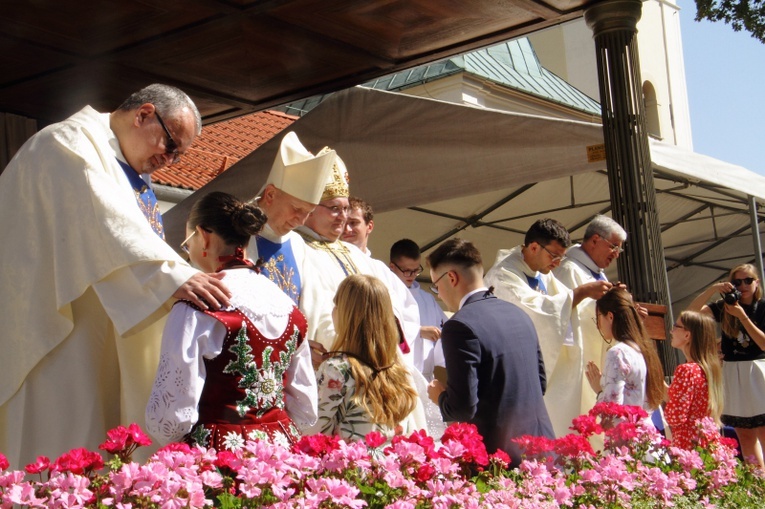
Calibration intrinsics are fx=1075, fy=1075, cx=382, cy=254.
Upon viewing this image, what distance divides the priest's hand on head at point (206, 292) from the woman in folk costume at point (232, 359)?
0.02 m

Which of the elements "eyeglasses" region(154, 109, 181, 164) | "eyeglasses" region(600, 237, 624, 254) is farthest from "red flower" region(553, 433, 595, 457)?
"eyeglasses" region(600, 237, 624, 254)

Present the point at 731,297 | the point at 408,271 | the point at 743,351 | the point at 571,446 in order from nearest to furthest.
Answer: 1. the point at 571,446
2. the point at 408,271
3. the point at 731,297
4. the point at 743,351

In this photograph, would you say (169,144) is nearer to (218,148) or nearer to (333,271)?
(333,271)

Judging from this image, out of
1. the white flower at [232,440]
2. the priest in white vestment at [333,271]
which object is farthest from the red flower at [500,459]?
the priest in white vestment at [333,271]

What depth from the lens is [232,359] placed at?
332cm

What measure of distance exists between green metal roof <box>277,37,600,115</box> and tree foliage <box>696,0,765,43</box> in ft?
30.2

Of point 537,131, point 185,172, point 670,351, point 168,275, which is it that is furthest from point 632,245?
point 185,172

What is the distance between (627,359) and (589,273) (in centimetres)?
178

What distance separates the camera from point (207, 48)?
7.48 m

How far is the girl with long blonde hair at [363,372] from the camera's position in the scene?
12.8 ft

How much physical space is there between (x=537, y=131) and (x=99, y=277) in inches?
176

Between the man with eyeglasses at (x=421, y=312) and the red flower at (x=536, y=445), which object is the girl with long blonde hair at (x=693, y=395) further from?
the red flower at (x=536, y=445)

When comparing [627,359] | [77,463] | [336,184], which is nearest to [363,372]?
[336,184]

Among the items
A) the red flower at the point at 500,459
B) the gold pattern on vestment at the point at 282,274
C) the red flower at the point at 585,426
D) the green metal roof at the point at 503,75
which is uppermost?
the green metal roof at the point at 503,75
